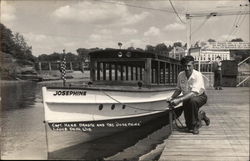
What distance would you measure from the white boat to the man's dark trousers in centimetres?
330

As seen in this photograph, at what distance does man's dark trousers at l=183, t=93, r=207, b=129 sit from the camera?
7102mm

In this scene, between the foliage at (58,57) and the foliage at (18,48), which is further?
the foliage at (18,48)

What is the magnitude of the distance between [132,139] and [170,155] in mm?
5210

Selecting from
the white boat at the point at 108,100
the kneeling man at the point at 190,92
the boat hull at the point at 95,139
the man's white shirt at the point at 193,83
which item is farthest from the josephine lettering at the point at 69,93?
the man's white shirt at the point at 193,83

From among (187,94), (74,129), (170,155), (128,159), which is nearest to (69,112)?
(74,129)

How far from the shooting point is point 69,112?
9.76 metres

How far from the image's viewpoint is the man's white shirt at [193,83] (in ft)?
22.7

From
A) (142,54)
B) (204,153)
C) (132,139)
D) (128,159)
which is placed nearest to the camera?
(204,153)

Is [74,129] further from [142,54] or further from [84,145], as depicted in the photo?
[142,54]

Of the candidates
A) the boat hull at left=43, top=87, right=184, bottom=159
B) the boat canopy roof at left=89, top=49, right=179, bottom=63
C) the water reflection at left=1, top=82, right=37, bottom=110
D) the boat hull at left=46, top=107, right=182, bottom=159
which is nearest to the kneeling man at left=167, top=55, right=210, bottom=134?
the boat hull at left=46, top=107, right=182, bottom=159

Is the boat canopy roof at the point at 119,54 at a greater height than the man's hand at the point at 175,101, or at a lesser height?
greater

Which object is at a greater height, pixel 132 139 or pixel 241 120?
pixel 241 120

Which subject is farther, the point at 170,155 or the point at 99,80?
the point at 99,80

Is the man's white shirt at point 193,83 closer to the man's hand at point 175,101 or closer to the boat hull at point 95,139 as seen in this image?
the man's hand at point 175,101
